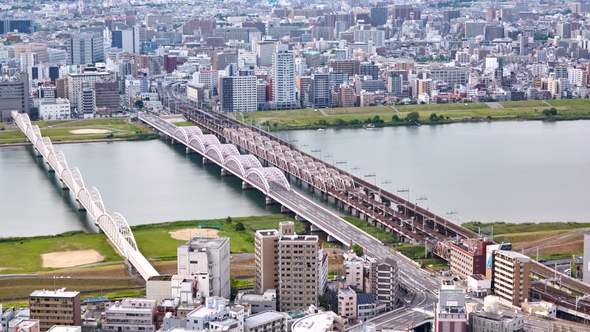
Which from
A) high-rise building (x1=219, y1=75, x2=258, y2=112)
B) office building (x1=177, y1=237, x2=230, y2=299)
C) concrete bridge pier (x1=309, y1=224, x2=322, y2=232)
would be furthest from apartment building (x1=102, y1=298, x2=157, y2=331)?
high-rise building (x1=219, y1=75, x2=258, y2=112)

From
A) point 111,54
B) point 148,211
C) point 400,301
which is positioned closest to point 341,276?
point 400,301

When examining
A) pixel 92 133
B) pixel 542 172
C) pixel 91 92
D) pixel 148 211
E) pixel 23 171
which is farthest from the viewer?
pixel 91 92

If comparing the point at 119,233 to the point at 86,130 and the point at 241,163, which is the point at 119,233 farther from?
the point at 86,130

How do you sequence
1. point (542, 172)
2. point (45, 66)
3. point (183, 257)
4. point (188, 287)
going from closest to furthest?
point (188, 287)
point (183, 257)
point (542, 172)
point (45, 66)

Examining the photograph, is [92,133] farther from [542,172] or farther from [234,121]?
[542,172]

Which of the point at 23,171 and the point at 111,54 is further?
the point at 111,54

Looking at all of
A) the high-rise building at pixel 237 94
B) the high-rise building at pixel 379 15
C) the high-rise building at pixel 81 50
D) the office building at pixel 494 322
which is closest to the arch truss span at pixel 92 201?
the office building at pixel 494 322

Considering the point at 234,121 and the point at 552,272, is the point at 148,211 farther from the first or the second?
the point at 234,121

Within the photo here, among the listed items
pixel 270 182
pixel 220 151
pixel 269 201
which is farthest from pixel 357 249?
pixel 220 151

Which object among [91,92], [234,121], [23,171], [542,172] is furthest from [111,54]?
[542,172]

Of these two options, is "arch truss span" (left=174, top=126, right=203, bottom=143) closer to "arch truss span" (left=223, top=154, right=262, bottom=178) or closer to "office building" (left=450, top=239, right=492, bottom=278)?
"arch truss span" (left=223, top=154, right=262, bottom=178)
